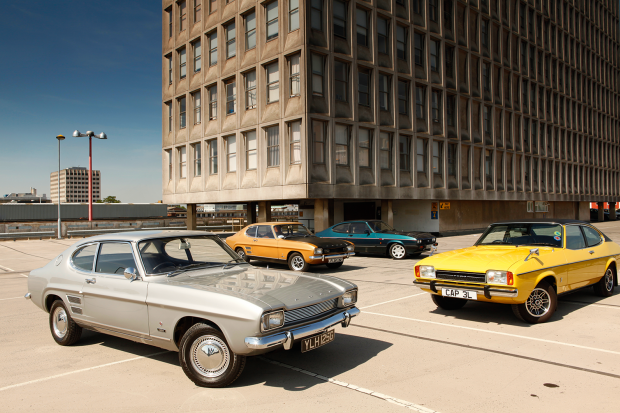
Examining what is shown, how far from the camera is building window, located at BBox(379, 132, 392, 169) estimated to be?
26.5 m

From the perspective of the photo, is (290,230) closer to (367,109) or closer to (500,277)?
(500,277)

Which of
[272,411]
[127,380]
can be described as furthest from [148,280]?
[272,411]

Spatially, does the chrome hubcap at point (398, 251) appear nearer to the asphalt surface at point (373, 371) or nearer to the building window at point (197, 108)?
the asphalt surface at point (373, 371)

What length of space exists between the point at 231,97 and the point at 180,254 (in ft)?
77.2

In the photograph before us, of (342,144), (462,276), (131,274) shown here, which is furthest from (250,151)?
(131,274)

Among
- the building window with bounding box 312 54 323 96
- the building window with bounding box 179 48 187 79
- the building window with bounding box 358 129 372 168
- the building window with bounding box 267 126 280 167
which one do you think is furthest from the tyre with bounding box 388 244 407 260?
the building window with bounding box 179 48 187 79

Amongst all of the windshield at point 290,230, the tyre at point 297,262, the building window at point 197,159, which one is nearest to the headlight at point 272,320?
the tyre at point 297,262

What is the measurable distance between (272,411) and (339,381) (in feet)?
2.96

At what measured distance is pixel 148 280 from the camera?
4801mm

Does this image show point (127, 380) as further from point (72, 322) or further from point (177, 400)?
point (72, 322)

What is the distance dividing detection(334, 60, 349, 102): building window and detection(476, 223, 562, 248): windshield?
1722 centimetres

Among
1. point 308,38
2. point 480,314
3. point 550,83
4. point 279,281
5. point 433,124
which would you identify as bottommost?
point 480,314

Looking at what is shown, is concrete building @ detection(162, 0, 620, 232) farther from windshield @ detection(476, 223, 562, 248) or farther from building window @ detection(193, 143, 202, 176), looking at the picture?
windshield @ detection(476, 223, 562, 248)

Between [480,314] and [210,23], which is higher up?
[210,23]
